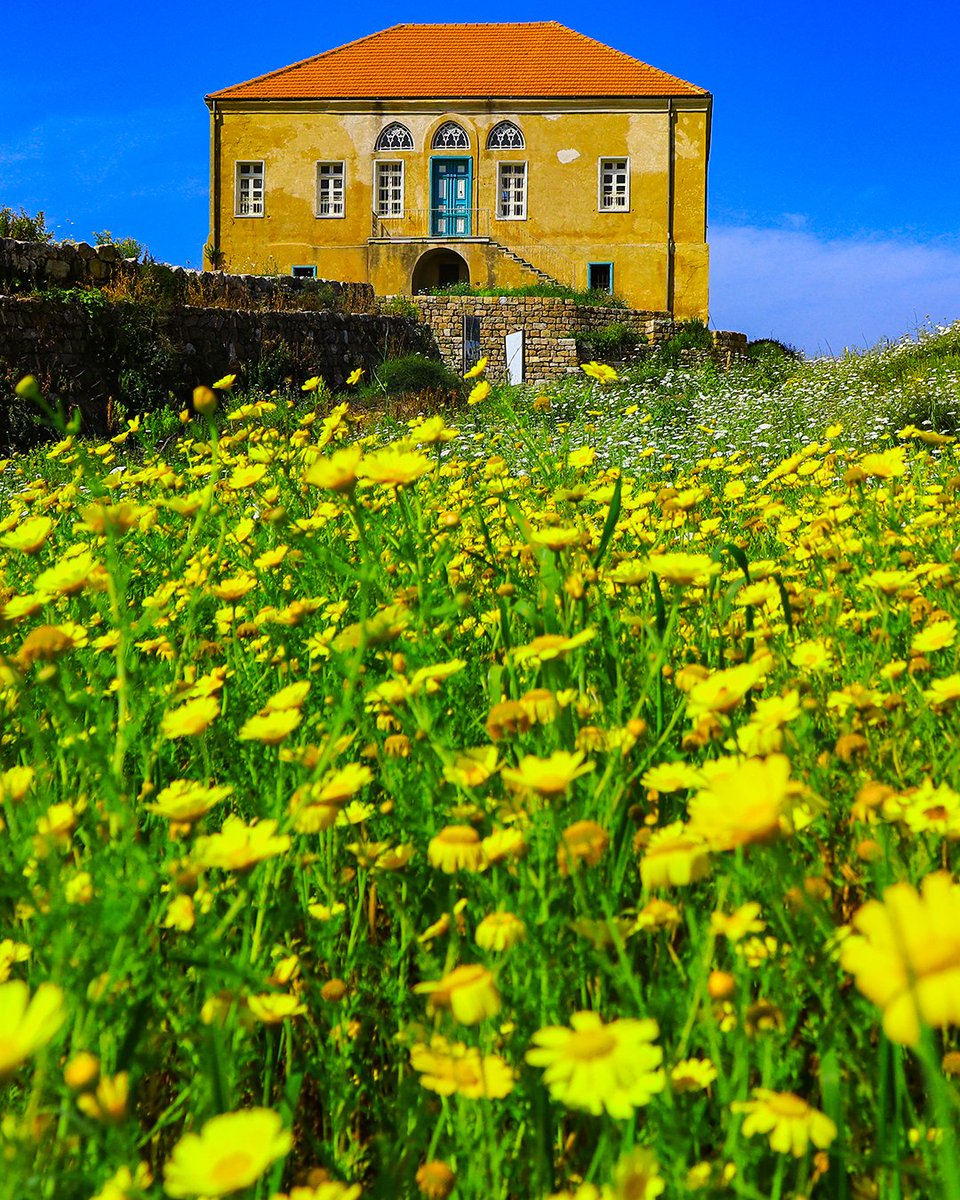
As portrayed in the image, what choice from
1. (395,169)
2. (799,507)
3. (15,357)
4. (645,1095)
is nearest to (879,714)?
(645,1095)

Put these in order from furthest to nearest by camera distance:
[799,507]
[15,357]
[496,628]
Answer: [15,357]
[799,507]
[496,628]

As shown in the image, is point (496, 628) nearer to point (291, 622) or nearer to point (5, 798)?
point (291, 622)

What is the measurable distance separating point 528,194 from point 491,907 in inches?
933

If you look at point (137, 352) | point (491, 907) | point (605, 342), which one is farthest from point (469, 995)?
point (605, 342)

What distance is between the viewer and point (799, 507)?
3.62 metres

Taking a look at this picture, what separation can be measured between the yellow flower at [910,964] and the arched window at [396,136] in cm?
2489

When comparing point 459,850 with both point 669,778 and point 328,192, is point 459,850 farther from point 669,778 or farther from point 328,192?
point 328,192

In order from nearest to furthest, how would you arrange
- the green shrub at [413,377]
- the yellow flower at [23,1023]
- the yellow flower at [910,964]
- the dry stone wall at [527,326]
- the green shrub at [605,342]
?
the yellow flower at [910,964] < the yellow flower at [23,1023] < the green shrub at [413,377] < the dry stone wall at [527,326] < the green shrub at [605,342]

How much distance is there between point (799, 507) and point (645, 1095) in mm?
3185

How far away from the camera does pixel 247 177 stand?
23.1m

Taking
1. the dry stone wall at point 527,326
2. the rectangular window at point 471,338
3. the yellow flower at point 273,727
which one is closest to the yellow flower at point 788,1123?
the yellow flower at point 273,727

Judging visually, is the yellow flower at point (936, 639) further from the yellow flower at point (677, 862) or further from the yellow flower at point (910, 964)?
the yellow flower at point (910, 964)

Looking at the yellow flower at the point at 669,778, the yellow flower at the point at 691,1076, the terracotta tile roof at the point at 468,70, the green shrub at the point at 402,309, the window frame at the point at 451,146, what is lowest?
the yellow flower at the point at 691,1076

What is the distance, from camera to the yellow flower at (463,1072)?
0.82 m
